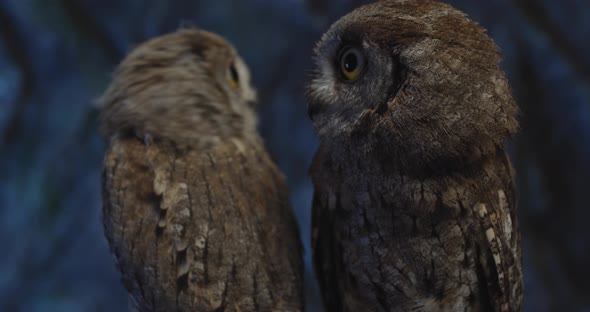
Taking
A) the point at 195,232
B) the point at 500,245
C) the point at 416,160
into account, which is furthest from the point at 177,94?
the point at 500,245

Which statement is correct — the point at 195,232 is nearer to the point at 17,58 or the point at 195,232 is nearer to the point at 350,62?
the point at 350,62

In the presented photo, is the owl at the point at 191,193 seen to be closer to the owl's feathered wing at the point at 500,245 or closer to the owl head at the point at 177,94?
the owl head at the point at 177,94

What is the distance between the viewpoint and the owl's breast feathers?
34.5 inches

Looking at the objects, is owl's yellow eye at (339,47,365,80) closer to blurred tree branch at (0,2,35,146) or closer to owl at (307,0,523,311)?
owl at (307,0,523,311)

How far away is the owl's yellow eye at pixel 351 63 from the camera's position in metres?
0.85

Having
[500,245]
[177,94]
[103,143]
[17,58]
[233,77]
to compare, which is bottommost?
[500,245]

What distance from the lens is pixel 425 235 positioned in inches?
35.6

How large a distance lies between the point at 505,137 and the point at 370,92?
0.25m

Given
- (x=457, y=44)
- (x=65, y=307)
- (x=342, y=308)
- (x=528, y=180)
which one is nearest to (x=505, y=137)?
(x=457, y=44)

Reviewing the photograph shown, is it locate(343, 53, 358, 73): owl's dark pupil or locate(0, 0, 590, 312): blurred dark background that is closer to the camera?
locate(343, 53, 358, 73): owl's dark pupil

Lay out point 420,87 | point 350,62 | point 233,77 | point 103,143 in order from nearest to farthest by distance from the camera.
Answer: point 420,87, point 350,62, point 233,77, point 103,143

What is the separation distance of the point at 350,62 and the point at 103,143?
126 centimetres

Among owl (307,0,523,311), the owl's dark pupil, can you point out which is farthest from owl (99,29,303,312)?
the owl's dark pupil

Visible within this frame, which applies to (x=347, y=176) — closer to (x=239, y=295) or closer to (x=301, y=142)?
(x=239, y=295)
